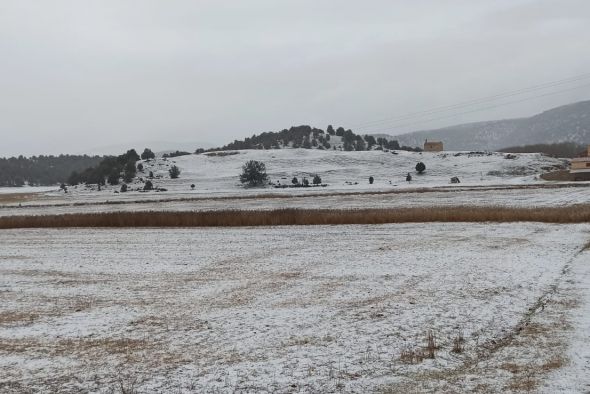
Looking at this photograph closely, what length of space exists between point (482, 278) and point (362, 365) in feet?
27.5

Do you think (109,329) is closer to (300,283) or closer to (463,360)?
(300,283)

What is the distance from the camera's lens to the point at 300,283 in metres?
16.2

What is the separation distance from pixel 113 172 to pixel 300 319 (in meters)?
119

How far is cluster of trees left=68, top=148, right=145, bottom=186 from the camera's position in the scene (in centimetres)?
12038

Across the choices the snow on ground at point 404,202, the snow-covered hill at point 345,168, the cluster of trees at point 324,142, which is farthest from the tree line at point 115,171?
the snow on ground at point 404,202

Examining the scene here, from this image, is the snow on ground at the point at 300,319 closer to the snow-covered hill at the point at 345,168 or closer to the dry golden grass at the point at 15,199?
the snow-covered hill at the point at 345,168

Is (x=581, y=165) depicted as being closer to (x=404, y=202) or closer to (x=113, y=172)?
(x=404, y=202)

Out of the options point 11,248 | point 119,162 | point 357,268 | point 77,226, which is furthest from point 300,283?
point 119,162

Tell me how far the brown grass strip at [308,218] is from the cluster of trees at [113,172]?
78.7 meters

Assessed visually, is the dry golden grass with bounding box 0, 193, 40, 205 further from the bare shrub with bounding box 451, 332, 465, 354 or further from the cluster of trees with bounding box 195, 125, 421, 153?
the bare shrub with bounding box 451, 332, 465, 354

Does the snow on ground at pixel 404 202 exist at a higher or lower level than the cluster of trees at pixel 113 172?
lower

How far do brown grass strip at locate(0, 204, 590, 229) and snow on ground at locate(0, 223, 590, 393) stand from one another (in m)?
9.78

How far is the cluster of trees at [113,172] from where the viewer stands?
4739 inches

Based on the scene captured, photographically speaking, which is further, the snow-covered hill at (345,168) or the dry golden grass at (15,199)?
the snow-covered hill at (345,168)
